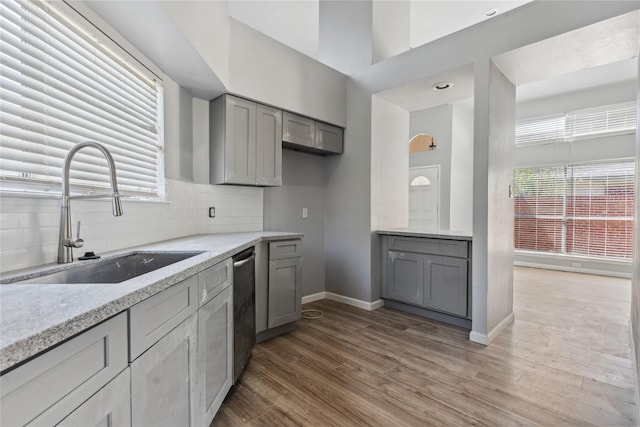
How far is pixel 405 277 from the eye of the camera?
135 inches

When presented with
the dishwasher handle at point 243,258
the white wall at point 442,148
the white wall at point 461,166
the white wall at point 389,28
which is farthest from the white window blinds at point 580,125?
the dishwasher handle at point 243,258

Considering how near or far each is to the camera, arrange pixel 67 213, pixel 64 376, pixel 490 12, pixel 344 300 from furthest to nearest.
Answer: pixel 490 12
pixel 344 300
pixel 67 213
pixel 64 376

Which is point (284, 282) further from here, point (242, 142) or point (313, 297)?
point (242, 142)

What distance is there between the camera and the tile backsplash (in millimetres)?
1268

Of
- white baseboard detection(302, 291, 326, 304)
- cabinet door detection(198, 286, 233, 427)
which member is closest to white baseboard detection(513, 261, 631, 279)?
white baseboard detection(302, 291, 326, 304)

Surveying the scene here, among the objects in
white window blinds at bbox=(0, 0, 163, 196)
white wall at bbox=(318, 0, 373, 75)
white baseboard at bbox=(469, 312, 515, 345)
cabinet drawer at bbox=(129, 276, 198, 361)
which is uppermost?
white wall at bbox=(318, 0, 373, 75)

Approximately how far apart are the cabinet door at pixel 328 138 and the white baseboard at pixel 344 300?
1.82 meters

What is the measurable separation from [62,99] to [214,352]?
1.48 meters

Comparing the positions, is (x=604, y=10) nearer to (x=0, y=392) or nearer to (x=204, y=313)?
(x=204, y=313)

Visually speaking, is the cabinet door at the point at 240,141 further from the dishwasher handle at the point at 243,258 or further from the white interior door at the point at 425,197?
the white interior door at the point at 425,197

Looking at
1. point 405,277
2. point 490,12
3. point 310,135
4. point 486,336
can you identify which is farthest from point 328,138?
point 490,12

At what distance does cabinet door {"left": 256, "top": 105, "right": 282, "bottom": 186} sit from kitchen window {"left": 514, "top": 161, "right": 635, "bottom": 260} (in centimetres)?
586

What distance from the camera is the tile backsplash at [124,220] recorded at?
4.16ft

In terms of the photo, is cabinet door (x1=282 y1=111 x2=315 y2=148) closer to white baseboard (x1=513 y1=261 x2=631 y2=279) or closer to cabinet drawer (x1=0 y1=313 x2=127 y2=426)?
cabinet drawer (x1=0 y1=313 x2=127 y2=426)
